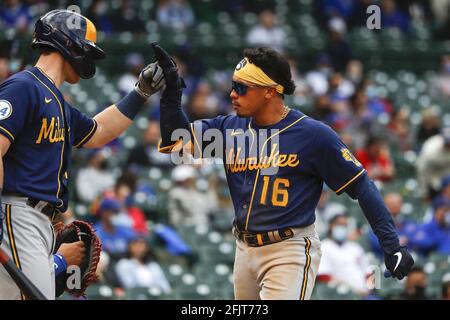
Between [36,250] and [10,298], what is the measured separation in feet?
0.86

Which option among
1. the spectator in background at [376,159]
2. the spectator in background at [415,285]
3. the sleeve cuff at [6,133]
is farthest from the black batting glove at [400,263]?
the spectator in background at [376,159]

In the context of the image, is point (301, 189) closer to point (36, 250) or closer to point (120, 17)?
point (36, 250)

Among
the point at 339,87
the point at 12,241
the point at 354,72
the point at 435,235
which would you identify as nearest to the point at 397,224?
the point at 435,235

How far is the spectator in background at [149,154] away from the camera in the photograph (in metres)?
11.4

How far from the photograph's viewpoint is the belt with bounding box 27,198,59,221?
5.03 m

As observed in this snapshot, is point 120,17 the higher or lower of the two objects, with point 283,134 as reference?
higher

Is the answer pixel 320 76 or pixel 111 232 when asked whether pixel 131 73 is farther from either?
pixel 111 232

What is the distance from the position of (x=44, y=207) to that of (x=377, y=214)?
1.68m

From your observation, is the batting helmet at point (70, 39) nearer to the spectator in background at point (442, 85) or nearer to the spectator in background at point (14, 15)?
the spectator in background at point (14, 15)

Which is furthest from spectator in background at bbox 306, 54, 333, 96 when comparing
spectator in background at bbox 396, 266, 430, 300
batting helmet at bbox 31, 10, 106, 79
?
batting helmet at bbox 31, 10, 106, 79

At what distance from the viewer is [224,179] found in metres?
11.1
